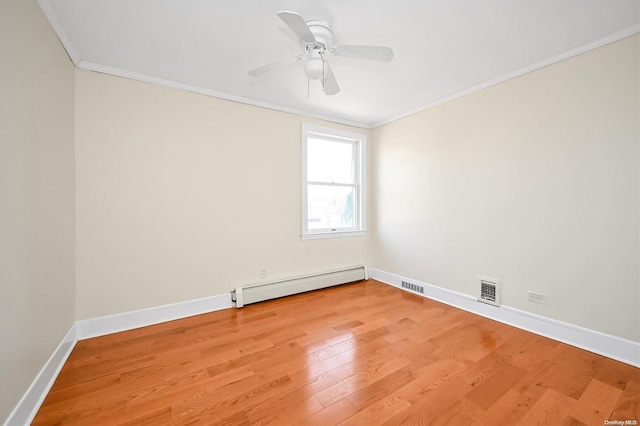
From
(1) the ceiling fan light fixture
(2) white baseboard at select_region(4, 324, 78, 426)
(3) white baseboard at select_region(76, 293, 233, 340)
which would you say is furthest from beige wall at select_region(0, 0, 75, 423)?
(1) the ceiling fan light fixture

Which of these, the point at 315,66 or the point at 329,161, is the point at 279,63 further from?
the point at 329,161

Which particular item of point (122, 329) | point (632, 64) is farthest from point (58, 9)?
point (632, 64)

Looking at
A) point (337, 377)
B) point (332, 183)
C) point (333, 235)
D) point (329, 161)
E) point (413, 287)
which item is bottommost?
point (337, 377)

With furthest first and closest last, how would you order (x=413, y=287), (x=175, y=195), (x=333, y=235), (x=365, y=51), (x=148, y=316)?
(x=333, y=235), (x=413, y=287), (x=175, y=195), (x=148, y=316), (x=365, y=51)

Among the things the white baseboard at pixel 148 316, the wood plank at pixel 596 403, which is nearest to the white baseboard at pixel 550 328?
the wood plank at pixel 596 403

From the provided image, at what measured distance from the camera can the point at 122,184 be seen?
251 centimetres

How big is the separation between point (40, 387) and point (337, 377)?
1855 mm

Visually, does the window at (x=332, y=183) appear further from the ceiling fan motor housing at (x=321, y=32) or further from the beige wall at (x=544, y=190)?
the ceiling fan motor housing at (x=321, y=32)

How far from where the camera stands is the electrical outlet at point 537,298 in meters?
2.41

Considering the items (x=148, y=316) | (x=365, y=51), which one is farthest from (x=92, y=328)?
(x=365, y=51)

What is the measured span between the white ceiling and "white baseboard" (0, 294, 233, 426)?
7.67 ft

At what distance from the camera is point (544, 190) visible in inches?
94.5

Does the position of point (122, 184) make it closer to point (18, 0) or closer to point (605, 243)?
point (18, 0)

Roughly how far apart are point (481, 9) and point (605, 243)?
2.05 m
